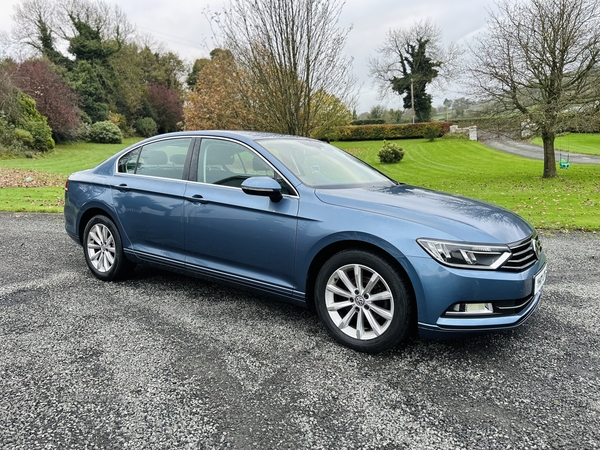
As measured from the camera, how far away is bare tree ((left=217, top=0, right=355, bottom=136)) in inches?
411

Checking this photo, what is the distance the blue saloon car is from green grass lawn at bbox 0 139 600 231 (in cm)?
559

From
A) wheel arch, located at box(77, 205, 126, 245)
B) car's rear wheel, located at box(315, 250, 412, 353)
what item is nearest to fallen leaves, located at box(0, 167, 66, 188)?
wheel arch, located at box(77, 205, 126, 245)

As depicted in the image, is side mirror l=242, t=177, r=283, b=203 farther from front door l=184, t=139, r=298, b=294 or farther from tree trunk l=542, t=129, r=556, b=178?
tree trunk l=542, t=129, r=556, b=178

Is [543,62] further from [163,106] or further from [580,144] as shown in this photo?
[163,106]

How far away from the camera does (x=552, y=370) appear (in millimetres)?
2922

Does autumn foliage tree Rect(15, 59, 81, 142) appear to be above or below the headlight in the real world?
above

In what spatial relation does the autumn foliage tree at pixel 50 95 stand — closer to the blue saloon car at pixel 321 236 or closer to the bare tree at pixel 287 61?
the bare tree at pixel 287 61

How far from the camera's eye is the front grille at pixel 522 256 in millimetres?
2910

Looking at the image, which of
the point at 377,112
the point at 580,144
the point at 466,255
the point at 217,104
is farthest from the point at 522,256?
the point at 377,112

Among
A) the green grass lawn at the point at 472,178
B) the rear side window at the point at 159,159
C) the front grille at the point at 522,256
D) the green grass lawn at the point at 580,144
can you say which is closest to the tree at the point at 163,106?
the green grass lawn at the point at 472,178

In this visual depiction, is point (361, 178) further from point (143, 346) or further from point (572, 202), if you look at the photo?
point (572, 202)

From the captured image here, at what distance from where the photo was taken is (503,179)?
19.2 meters

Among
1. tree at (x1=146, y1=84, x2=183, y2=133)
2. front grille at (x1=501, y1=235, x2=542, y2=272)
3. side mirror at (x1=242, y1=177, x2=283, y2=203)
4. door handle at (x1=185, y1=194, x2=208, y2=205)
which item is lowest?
front grille at (x1=501, y1=235, x2=542, y2=272)

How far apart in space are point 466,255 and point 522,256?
0.49 m
